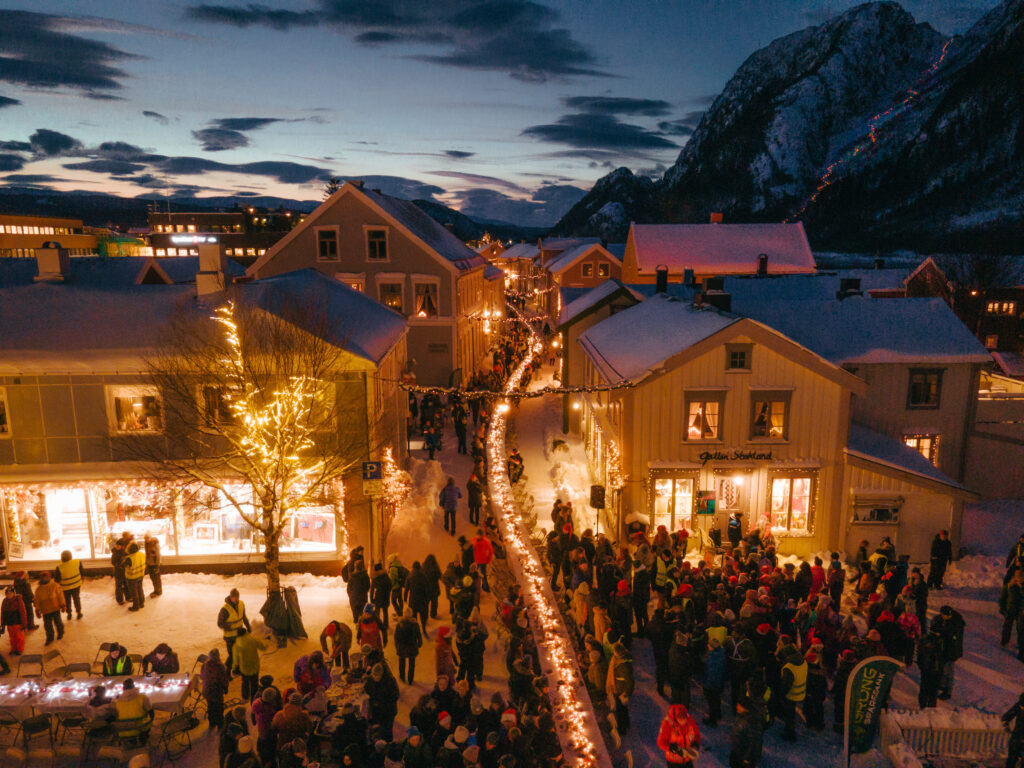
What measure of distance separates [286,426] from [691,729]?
9312 millimetres

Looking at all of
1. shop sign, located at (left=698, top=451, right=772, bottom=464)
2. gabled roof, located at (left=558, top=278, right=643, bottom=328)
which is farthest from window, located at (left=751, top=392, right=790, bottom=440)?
gabled roof, located at (left=558, top=278, right=643, bottom=328)

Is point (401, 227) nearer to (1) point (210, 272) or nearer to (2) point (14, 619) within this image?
(1) point (210, 272)

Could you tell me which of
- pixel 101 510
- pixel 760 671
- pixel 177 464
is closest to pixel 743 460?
pixel 760 671

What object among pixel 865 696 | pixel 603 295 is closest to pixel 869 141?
pixel 603 295

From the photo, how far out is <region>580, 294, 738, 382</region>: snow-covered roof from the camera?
1736 cm

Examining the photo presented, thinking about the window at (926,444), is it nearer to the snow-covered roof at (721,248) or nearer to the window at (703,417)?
the window at (703,417)

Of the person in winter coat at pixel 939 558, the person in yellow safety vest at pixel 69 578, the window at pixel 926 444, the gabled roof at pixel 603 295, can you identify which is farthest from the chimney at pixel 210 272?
the window at pixel 926 444

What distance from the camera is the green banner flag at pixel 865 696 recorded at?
9305mm

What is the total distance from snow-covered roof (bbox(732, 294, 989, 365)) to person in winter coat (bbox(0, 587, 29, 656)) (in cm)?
1989

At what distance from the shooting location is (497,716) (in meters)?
8.88

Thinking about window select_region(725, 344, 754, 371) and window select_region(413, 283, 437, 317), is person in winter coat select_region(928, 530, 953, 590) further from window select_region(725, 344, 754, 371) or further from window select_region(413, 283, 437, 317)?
window select_region(413, 283, 437, 317)

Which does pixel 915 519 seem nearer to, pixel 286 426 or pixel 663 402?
pixel 663 402

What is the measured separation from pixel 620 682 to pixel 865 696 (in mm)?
3536

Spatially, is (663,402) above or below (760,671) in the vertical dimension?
above
